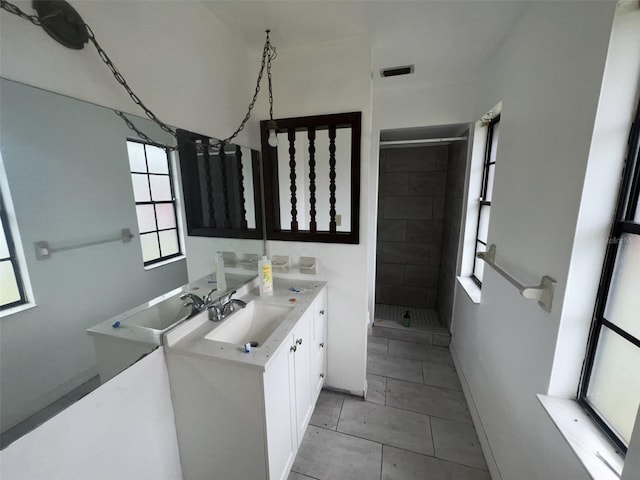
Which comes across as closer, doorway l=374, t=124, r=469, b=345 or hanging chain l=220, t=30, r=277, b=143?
hanging chain l=220, t=30, r=277, b=143

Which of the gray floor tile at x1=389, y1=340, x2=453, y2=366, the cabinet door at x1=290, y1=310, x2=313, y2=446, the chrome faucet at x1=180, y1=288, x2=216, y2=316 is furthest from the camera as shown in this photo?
the gray floor tile at x1=389, y1=340, x2=453, y2=366

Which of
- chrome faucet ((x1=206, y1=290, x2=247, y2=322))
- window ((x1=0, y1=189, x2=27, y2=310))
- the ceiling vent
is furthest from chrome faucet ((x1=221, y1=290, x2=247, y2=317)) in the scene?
the ceiling vent

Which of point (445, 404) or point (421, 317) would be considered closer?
point (445, 404)

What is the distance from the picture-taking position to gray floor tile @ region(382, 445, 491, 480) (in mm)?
1357

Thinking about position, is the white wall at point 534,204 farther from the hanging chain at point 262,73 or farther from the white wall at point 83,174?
the white wall at point 83,174

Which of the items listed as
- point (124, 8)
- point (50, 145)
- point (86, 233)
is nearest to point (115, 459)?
point (86, 233)

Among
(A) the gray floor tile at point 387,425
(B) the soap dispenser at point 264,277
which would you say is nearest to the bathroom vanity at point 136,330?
(B) the soap dispenser at point 264,277

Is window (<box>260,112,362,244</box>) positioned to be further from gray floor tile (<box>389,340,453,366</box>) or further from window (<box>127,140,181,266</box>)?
gray floor tile (<box>389,340,453,366</box>)

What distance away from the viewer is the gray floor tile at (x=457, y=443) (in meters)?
1.45

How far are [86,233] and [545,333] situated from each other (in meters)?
1.74

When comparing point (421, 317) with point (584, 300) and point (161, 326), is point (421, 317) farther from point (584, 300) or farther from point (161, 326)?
point (161, 326)

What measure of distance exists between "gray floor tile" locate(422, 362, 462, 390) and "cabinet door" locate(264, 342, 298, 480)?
130 cm

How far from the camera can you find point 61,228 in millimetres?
757

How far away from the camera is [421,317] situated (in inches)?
117
